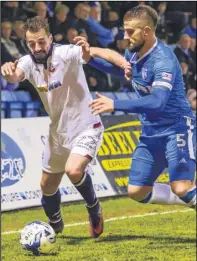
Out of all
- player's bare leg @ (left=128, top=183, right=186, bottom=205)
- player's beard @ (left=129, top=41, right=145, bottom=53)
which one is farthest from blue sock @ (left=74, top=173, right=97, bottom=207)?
player's beard @ (left=129, top=41, right=145, bottom=53)

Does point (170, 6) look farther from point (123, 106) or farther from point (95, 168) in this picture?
point (123, 106)

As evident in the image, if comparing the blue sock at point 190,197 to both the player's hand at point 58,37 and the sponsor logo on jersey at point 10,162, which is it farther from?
the player's hand at point 58,37

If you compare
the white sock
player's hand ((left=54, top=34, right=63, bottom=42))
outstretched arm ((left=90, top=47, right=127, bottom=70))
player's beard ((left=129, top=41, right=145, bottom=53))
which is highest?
player's beard ((left=129, top=41, right=145, bottom=53))

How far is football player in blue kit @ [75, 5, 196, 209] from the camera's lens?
770 centimetres

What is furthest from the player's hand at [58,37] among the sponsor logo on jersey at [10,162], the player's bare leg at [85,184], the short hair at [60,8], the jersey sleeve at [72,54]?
the jersey sleeve at [72,54]

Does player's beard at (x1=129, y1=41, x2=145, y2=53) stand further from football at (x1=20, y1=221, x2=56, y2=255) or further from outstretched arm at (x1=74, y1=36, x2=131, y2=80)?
football at (x1=20, y1=221, x2=56, y2=255)

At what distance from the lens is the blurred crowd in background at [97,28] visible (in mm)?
13414

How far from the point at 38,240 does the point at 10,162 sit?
376 centimetres

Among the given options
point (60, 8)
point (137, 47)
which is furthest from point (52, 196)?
point (60, 8)

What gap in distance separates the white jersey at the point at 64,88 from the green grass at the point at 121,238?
45.6 inches

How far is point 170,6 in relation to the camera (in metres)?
18.7

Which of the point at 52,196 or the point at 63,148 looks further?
the point at 52,196

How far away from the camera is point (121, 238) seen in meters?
9.02

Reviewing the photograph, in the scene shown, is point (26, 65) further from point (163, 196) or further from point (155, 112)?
point (163, 196)
